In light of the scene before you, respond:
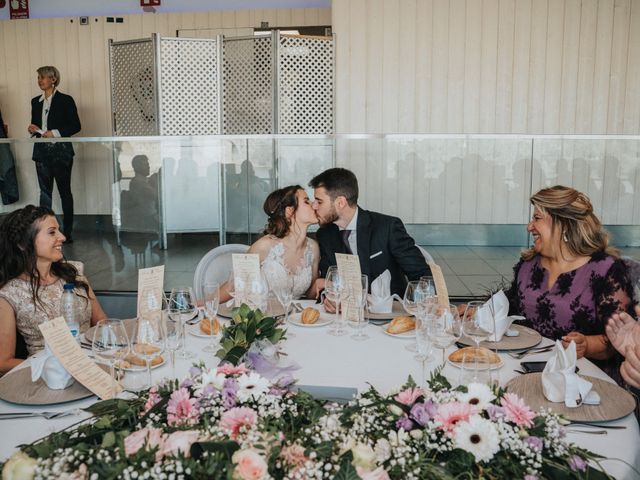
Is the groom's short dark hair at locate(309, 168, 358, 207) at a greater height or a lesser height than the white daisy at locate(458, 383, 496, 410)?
greater

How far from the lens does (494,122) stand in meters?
7.14

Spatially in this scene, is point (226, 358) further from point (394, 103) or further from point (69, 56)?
point (69, 56)

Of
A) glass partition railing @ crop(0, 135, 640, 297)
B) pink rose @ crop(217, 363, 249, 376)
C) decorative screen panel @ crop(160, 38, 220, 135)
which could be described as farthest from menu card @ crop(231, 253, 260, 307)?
decorative screen panel @ crop(160, 38, 220, 135)

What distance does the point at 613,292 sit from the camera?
2.39 m

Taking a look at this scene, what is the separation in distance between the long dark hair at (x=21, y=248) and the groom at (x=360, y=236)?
1.37 meters

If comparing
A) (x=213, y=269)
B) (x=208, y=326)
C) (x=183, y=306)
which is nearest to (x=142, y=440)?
(x=183, y=306)

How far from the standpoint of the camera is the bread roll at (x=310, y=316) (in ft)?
7.69

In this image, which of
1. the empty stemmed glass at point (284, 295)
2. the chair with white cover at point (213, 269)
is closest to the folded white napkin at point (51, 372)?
the empty stemmed glass at point (284, 295)

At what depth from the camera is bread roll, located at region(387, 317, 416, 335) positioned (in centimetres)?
218

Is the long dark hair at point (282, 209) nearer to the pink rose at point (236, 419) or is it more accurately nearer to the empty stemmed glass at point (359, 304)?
the empty stemmed glass at point (359, 304)

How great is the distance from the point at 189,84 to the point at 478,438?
589cm

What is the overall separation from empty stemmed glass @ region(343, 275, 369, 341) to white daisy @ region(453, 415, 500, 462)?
3.54 ft

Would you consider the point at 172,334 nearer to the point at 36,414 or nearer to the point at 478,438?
the point at 36,414

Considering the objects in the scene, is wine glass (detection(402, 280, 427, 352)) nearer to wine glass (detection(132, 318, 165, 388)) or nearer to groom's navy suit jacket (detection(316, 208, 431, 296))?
wine glass (detection(132, 318, 165, 388))
